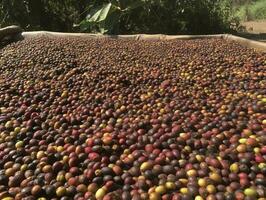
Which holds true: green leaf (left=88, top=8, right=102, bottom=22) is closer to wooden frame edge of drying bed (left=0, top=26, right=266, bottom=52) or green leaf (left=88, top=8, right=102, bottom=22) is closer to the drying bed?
wooden frame edge of drying bed (left=0, top=26, right=266, bottom=52)

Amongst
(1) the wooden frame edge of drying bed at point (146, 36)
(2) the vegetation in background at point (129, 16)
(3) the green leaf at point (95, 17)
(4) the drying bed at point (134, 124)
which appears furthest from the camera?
(2) the vegetation in background at point (129, 16)

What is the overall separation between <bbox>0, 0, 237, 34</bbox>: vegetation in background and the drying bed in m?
5.05

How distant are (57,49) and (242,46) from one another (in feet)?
10.5

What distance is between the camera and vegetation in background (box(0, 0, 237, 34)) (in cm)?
1094

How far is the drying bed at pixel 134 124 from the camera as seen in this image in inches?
99.8

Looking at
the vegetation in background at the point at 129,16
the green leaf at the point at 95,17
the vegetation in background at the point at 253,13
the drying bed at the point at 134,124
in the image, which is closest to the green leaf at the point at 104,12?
the green leaf at the point at 95,17

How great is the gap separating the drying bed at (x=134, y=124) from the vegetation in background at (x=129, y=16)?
505 cm

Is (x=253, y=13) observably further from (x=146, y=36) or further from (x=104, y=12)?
(x=146, y=36)

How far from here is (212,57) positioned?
5699 millimetres

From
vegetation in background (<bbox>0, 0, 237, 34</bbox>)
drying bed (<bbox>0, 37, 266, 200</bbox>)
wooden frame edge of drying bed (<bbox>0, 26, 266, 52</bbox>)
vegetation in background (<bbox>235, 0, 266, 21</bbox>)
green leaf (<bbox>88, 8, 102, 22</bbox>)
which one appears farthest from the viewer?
vegetation in background (<bbox>235, 0, 266, 21</bbox>)

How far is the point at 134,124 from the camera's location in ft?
11.4

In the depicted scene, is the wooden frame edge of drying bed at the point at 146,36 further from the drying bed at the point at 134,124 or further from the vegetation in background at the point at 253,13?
the vegetation in background at the point at 253,13

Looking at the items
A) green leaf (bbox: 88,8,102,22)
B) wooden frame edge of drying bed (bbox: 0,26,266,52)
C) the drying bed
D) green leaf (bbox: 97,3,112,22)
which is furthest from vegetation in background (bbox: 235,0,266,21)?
the drying bed

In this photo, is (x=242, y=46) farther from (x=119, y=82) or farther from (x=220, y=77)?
(x=119, y=82)
